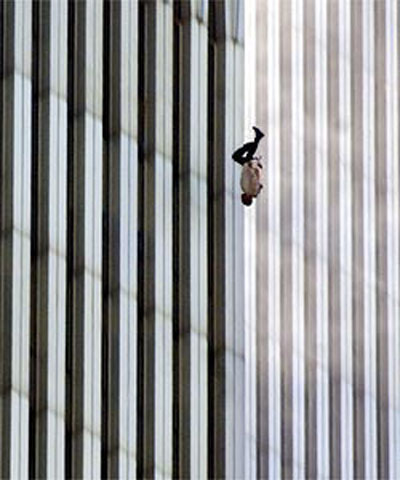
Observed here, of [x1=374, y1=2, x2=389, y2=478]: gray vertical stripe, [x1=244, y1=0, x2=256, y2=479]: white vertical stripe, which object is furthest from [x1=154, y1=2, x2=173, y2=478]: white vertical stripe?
[x1=374, y1=2, x2=389, y2=478]: gray vertical stripe

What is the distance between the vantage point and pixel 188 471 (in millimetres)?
108625

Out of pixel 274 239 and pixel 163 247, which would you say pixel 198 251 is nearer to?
pixel 163 247

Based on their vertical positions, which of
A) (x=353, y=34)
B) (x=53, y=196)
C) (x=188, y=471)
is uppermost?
(x=353, y=34)

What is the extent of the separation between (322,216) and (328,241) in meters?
0.83

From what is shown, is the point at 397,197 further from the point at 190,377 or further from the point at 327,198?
the point at 190,377

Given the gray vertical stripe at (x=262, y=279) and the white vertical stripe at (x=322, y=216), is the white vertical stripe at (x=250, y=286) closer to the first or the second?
the gray vertical stripe at (x=262, y=279)

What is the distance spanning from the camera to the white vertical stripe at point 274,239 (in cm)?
11725

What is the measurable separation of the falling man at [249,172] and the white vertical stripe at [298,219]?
10.7 m

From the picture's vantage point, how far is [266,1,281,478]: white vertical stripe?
117m

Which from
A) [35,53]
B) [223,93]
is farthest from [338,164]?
[35,53]

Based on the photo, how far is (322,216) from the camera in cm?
12344

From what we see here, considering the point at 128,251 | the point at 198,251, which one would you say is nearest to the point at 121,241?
the point at 128,251

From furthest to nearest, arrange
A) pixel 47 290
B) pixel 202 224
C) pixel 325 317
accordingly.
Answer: pixel 325 317, pixel 202 224, pixel 47 290

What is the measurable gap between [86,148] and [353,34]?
71.9 ft
